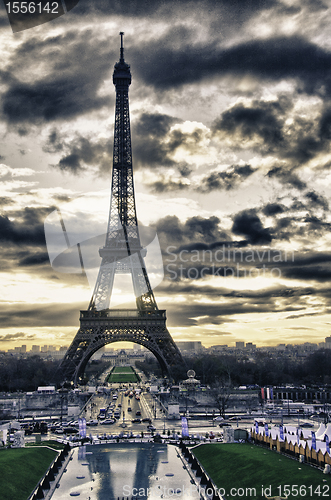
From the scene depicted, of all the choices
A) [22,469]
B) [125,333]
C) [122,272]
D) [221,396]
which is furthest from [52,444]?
[122,272]

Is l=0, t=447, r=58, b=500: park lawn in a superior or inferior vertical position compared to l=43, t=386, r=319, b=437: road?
superior

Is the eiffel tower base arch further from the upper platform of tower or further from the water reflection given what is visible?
the upper platform of tower

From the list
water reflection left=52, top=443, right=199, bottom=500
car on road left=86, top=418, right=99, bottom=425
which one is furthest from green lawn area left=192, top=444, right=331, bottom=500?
car on road left=86, top=418, right=99, bottom=425

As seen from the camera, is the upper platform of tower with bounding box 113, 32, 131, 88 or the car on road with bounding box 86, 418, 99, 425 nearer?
the car on road with bounding box 86, 418, 99, 425

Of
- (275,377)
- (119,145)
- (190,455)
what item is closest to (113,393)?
(275,377)

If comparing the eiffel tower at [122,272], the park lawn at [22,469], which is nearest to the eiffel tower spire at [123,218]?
the eiffel tower at [122,272]

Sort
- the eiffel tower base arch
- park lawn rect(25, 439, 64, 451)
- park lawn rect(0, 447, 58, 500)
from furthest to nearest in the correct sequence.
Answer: the eiffel tower base arch → park lawn rect(25, 439, 64, 451) → park lawn rect(0, 447, 58, 500)

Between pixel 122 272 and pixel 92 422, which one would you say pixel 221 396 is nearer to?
pixel 92 422
